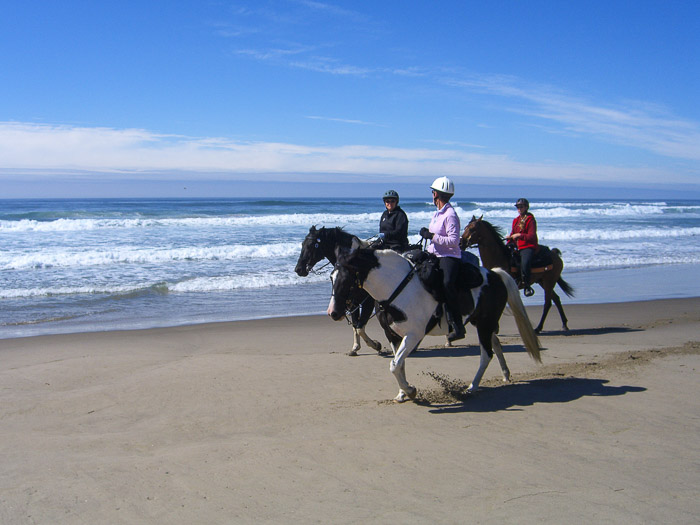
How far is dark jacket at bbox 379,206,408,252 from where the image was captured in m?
8.26

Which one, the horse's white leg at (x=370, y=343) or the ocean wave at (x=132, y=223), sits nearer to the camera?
the horse's white leg at (x=370, y=343)

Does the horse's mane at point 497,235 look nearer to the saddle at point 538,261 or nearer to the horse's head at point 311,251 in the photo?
the saddle at point 538,261

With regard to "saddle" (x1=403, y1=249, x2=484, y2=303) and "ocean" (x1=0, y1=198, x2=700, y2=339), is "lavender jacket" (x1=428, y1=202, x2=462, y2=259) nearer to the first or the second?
"saddle" (x1=403, y1=249, x2=484, y2=303)

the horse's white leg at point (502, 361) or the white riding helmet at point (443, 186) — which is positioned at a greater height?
the white riding helmet at point (443, 186)

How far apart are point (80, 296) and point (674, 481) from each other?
1294cm

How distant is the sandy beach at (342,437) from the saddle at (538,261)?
6.73 feet

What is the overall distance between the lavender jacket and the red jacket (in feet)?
15.8

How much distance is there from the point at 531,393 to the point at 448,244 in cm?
192

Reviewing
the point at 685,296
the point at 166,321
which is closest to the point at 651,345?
the point at 685,296

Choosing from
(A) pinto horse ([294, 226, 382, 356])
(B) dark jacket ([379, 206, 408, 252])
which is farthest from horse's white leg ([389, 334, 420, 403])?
(B) dark jacket ([379, 206, 408, 252])

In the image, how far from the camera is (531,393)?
605cm

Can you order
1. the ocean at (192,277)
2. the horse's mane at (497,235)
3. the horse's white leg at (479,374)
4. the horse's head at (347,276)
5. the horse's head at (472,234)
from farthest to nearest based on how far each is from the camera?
the ocean at (192,277)
the horse's mane at (497,235)
the horse's head at (472,234)
the horse's white leg at (479,374)
the horse's head at (347,276)

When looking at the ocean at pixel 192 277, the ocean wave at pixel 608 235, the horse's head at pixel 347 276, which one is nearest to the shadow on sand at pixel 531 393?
the horse's head at pixel 347 276

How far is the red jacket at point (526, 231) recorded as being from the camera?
10.2m
